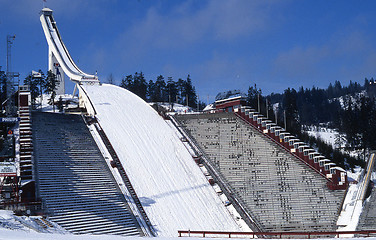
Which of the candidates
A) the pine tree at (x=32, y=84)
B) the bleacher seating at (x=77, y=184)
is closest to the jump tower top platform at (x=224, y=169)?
the bleacher seating at (x=77, y=184)

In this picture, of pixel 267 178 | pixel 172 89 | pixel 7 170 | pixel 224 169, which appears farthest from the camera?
pixel 172 89

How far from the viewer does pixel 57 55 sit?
68.5 m

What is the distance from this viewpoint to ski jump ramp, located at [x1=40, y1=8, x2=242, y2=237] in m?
26.2

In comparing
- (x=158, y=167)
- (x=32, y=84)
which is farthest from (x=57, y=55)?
(x=158, y=167)

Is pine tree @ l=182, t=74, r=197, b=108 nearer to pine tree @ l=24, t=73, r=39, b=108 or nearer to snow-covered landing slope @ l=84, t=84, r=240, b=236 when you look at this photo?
pine tree @ l=24, t=73, r=39, b=108

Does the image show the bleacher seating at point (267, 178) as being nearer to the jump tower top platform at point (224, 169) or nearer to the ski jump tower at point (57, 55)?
the jump tower top platform at point (224, 169)

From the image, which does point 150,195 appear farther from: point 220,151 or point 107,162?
point 220,151

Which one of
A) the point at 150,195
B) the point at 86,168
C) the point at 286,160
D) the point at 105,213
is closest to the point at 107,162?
the point at 86,168

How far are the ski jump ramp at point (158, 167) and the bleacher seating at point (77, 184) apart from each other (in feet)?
5.26

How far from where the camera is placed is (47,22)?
246 feet

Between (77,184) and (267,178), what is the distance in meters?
12.4

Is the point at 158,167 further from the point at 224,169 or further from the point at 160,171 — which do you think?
the point at 224,169

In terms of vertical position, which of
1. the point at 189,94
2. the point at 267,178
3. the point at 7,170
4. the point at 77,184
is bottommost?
the point at 267,178

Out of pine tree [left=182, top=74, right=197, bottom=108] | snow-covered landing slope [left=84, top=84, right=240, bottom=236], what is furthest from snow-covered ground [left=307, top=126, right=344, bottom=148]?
snow-covered landing slope [left=84, top=84, right=240, bottom=236]
